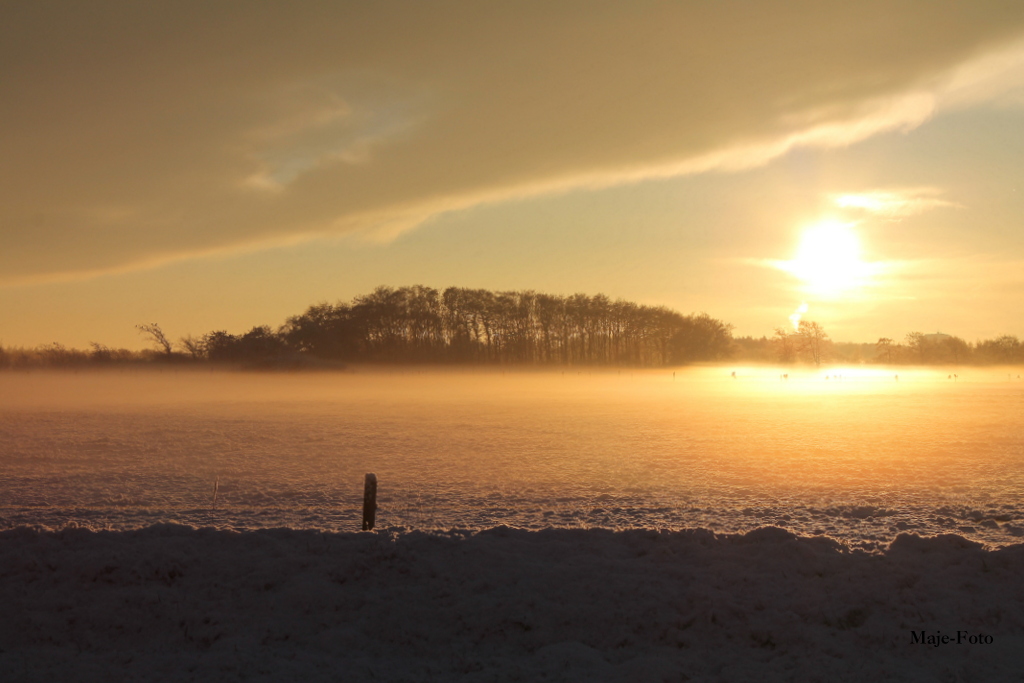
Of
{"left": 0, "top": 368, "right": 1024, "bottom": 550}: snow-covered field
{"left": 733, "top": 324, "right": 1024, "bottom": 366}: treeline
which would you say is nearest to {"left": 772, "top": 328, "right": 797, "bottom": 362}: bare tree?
{"left": 733, "top": 324, "right": 1024, "bottom": 366}: treeline

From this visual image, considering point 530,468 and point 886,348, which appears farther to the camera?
point 886,348

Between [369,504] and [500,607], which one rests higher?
[369,504]

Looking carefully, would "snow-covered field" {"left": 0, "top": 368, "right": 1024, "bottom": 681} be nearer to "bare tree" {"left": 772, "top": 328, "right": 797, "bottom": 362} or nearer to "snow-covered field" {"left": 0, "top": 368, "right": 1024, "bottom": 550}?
"snow-covered field" {"left": 0, "top": 368, "right": 1024, "bottom": 550}

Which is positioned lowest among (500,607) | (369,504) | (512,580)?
(500,607)

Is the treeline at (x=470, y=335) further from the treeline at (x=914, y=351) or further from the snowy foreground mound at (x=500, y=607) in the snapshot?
the snowy foreground mound at (x=500, y=607)

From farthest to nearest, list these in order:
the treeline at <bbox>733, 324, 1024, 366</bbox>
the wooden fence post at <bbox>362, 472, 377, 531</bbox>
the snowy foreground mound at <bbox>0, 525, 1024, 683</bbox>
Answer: the treeline at <bbox>733, 324, 1024, 366</bbox> → the wooden fence post at <bbox>362, 472, 377, 531</bbox> → the snowy foreground mound at <bbox>0, 525, 1024, 683</bbox>

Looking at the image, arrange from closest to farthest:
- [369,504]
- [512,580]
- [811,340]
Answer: [512,580], [369,504], [811,340]

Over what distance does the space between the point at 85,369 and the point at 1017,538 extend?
6662cm

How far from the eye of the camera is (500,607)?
607cm

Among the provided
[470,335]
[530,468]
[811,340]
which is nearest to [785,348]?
[811,340]

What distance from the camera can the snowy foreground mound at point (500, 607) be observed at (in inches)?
213

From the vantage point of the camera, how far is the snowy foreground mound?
5.41m

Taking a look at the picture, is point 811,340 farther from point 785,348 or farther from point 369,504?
point 369,504

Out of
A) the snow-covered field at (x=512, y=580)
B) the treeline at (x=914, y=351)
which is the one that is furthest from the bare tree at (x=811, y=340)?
the snow-covered field at (x=512, y=580)
